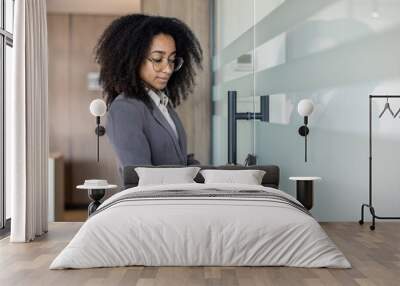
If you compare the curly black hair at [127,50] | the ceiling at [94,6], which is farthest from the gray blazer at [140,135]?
the ceiling at [94,6]

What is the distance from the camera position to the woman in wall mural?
6.66 metres

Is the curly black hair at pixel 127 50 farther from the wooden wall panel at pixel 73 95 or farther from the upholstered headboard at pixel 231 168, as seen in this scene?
the wooden wall panel at pixel 73 95

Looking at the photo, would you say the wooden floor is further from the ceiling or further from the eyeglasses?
the ceiling

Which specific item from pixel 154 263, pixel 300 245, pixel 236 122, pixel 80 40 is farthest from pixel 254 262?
pixel 80 40

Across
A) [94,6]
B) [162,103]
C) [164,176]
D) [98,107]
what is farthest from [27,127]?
[94,6]

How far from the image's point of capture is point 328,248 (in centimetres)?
472

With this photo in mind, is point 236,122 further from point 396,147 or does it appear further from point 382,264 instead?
point 382,264

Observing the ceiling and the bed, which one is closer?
the bed

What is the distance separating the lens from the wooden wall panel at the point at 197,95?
7.04 metres

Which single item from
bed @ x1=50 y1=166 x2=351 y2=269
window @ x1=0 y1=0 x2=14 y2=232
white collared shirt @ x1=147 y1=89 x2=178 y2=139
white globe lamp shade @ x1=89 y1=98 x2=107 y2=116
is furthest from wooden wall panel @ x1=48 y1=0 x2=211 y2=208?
bed @ x1=50 y1=166 x2=351 y2=269

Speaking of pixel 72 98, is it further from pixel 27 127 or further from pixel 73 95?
pixel 27 127

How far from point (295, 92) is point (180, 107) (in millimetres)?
1140

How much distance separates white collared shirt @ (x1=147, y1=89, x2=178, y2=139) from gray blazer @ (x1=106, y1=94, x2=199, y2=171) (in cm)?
5

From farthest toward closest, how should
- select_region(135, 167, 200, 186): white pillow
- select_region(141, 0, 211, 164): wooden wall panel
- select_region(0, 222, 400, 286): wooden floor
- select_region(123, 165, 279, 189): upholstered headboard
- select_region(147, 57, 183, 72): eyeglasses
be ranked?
select_region(141, 0, 211, 164): wooden wall panel < select_region(147, 57, 183, 72): eyeglasses < select_region(123, 165, 279, 189): upholstered headboard < select_region(135, 167, 200, 186): white pillow < select_region(0, 222, 400, 286): wooden floor
